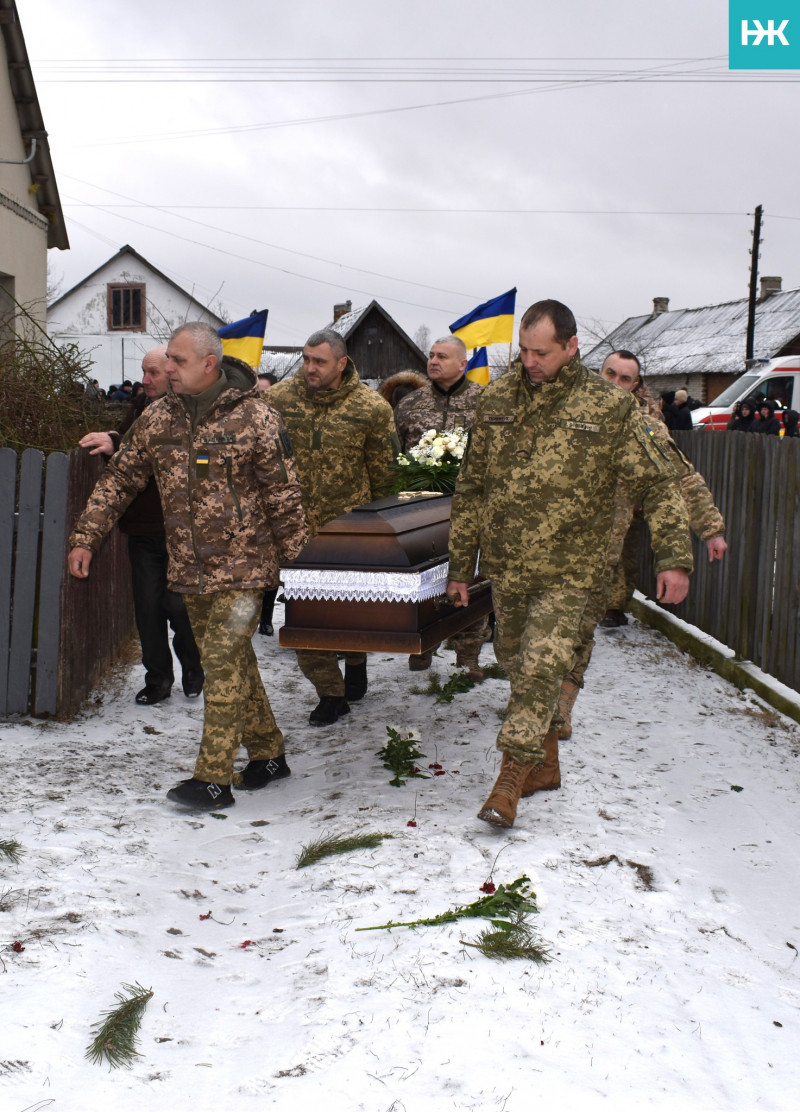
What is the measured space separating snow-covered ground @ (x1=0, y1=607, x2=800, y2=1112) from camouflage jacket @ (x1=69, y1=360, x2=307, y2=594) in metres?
1.06

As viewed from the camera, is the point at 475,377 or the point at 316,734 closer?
the point at 316,734

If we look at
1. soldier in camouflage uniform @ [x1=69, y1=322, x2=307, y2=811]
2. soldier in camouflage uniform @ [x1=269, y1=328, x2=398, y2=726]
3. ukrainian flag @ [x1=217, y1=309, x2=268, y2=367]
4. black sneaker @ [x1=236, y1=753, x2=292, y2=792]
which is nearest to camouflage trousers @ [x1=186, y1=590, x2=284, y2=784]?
soldier in camouflage uniform @ [x1=69, y1=322, x2=307, y2=811]

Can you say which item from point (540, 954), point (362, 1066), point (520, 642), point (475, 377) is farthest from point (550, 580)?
point (475, 377)

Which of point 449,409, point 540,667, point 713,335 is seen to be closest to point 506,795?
point 540,667

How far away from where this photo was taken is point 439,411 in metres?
6.97

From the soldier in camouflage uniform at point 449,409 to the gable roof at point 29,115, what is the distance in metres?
9.14

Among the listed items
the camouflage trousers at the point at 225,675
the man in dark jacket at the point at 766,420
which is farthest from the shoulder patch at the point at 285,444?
the man in dark jacket at the point at 766,420

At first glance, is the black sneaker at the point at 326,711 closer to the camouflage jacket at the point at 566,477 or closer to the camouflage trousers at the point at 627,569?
the camouflage jacket at the point at 566,477

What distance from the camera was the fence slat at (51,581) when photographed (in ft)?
18.4

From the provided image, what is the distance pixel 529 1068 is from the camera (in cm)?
279

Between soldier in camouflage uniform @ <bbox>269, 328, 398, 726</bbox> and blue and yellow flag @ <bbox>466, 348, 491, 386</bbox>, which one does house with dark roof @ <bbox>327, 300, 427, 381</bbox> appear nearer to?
blue and yellow flag @ <bbox>466, 348, 491, 386</bbox>

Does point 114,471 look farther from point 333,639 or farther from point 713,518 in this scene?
point 713,518

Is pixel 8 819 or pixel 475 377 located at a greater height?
pixel 475 377

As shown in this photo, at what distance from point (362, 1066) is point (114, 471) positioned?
2.89m
